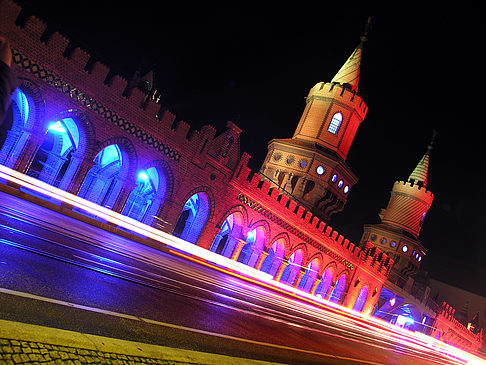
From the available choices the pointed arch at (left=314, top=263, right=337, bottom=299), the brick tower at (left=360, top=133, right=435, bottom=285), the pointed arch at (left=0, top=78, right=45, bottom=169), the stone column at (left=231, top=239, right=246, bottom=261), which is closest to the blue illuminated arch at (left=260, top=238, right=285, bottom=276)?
the stone column at (left=231, top=239, right=246, bottom=261)

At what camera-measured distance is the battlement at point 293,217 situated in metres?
23.1

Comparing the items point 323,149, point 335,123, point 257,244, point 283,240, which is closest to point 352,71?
point 335,123

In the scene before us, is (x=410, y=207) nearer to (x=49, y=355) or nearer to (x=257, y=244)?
(x=257, y=244)

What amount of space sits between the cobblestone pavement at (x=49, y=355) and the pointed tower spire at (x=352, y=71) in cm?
3560

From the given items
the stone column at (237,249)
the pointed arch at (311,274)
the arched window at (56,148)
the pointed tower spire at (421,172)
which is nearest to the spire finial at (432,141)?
the pointed tower spire at (421,172)

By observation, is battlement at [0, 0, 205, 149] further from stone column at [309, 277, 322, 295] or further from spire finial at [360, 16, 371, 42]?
spire finial at [360, 16, 371, 42]

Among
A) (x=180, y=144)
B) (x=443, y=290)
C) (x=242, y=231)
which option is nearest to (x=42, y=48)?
(x=180, y=144)

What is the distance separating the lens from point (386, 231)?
1890 inches

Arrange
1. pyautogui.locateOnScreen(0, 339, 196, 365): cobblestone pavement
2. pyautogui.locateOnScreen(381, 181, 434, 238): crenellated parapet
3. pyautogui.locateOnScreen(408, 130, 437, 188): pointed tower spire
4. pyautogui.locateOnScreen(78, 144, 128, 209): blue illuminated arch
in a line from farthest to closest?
1. pyautogui.locateOnScreen(408, 130, 437, 188): pointed tower spire
2. pyautogui.locateOnScreen(381, 181, 434, 238): crenellated parapet
3. pyautogui.locateOnScreen(78, 144, 128, 209): blue illuminated arch
4. pyautogui.locateOnScreen(0, 339, 196, 365): cobblestone pavement

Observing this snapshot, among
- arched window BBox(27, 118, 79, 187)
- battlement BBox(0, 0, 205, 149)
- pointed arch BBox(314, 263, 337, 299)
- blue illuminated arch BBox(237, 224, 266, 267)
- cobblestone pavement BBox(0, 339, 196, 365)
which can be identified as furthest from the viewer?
pointed arch BBox(314, 263, 337, 299)

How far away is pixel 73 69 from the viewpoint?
15.5m

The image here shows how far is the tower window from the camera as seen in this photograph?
115ft

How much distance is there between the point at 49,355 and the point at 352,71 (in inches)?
1458

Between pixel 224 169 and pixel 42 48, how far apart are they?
32.5 feet
